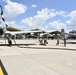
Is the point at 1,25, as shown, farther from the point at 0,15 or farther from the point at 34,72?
the point at 34,72

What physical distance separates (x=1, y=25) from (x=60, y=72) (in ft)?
54.3

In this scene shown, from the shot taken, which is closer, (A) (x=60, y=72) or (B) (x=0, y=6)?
(A) (x=60, y=72)

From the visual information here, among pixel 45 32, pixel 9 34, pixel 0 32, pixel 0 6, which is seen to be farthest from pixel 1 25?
pixel 45 32

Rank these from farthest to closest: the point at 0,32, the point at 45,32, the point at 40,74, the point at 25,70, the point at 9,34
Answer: the point at 45,32 → the point at 9,34 → the point at 0,32 → the point at 25,70 → the point at 40,74

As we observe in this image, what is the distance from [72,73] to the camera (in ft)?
29.8

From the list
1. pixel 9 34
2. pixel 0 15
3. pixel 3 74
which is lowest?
pixel 3 74

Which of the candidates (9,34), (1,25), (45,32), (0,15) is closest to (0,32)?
A: (1,25)

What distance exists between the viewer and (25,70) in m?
9.83

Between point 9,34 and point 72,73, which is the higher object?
point 9,34

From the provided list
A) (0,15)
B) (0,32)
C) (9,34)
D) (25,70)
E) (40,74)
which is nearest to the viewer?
(40,74)

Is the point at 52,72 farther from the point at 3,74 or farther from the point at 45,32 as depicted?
the point at 45,32

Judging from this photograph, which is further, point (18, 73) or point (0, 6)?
point (0, 6)

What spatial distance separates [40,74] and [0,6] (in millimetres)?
18405

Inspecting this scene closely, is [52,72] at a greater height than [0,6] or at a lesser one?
lesser
